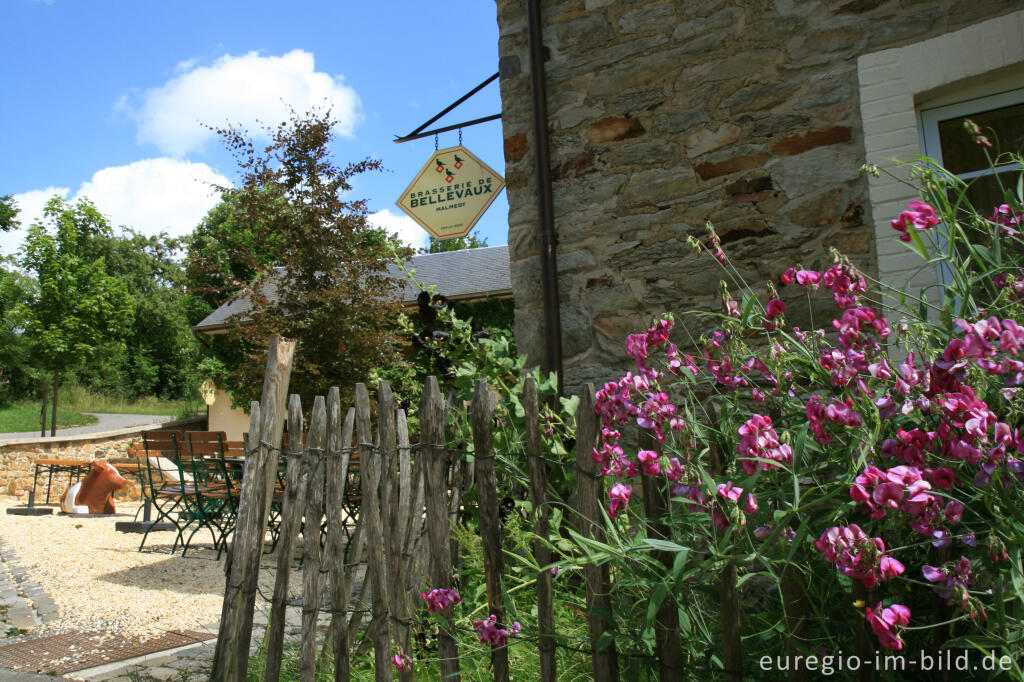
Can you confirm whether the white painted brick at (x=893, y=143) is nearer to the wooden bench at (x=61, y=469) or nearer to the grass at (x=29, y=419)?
the wooden bench at (x=61, y=469)

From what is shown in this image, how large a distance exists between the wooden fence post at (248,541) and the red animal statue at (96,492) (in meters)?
9.74

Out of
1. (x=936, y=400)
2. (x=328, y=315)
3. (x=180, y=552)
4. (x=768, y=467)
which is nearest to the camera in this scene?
(x=936, y=400)

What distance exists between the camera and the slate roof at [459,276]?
54.3ft

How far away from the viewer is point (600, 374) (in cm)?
354

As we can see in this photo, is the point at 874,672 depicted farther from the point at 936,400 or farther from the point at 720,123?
the point at 720,123

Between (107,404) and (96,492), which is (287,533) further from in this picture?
(107,404)

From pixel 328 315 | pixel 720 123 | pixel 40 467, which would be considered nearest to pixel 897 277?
pixel 720 123

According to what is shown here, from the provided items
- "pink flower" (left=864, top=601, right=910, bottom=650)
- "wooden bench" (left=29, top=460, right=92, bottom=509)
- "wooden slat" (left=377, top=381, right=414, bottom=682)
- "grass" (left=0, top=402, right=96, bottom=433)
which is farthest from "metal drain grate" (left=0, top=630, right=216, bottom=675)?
"grass" (left=0, top=402, right=96, bottom=433)

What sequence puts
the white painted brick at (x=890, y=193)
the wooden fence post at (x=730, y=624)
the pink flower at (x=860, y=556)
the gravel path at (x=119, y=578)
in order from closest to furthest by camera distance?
the pink flower at (x=860, y=556) → the wooden fence post at (x=730, y=624) → the white painted brick at (x=890, y=193) → the gravel path at (x=119, y=578)

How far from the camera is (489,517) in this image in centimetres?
211

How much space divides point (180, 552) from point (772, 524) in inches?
281

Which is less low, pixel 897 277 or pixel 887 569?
pixel 897 277

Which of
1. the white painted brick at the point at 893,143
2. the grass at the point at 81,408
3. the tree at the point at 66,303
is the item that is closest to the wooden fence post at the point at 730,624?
the white painted brick at the point at 893,143

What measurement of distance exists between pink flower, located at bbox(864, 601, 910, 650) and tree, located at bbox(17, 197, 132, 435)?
20844 mm
